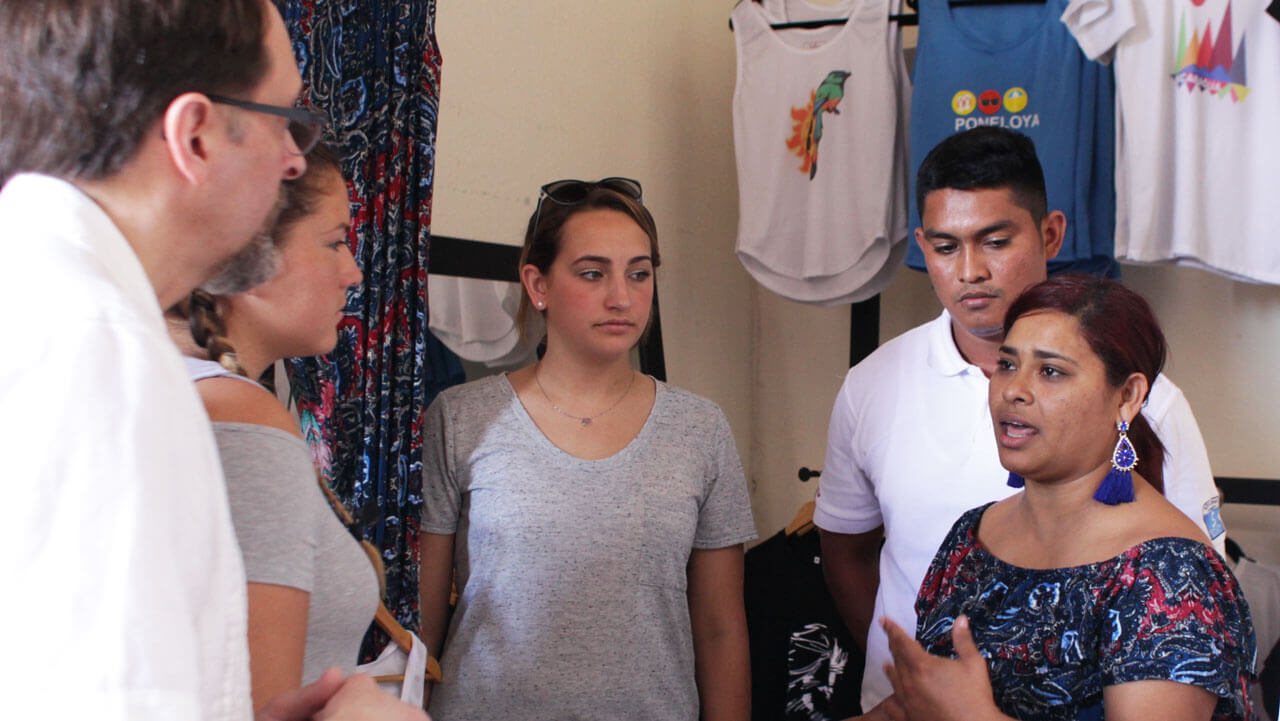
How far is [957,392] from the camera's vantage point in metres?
1.93

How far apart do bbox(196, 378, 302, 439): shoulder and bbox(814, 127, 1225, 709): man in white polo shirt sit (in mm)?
1265

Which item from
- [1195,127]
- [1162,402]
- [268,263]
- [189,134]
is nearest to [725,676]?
[1162,402]

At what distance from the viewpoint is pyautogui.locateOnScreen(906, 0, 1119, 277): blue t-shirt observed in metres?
2.58

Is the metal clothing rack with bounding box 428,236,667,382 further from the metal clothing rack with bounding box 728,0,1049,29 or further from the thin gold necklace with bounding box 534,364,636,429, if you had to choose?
the metal clothing rack with bounding box 728,0,1049,29

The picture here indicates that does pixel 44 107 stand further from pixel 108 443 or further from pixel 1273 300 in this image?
pixel 1273 300

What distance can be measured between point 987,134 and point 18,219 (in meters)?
1.78

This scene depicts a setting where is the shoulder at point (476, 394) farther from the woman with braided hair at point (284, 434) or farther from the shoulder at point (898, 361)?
the shoulder at point (898, 361)

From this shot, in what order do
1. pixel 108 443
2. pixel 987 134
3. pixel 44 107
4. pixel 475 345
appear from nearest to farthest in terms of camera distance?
pixel 108 443
pixel 44 107
pixel 987 134
pixel 475 345

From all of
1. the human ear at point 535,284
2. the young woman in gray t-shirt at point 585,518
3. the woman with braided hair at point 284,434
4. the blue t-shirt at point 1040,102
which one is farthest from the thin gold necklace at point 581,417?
the blue t-shirt at point 1040,102

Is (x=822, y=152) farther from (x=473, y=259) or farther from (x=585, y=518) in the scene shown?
(x=585, y=518)

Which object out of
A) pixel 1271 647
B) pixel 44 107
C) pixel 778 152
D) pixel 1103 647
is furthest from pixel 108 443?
pixel 1271 647

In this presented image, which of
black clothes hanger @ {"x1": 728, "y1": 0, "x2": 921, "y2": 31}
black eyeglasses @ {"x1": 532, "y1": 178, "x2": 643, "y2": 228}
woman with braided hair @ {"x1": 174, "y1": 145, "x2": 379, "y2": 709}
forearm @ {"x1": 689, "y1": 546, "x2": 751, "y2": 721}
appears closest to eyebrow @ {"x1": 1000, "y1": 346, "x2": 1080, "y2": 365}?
forearm @ {"x1": 689, "y1": 546, "x2": 751, "y2": 721}

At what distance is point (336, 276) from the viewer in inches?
48.8

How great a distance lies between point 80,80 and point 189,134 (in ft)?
0.26
